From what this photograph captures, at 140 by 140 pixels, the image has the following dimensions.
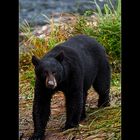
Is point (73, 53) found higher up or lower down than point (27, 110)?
higher up

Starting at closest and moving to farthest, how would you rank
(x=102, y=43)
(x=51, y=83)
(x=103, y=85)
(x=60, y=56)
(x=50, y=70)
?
(x=51, y=83) → (x=50, y=70) → (x=60, y=56) → (x=103, y=85) → (x=102, y=43)

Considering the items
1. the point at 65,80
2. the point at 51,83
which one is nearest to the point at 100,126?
the point at 65,80

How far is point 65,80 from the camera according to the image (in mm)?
4973

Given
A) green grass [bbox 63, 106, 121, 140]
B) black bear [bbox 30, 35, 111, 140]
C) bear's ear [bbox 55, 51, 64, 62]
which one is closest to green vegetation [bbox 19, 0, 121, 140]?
green grass [bbox 63, 106, 121, 140]

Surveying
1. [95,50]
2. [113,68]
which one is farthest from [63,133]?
[113,68]

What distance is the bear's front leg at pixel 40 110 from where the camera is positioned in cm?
487

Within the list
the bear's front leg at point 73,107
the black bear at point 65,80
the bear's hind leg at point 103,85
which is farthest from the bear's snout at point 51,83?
the bear's hind leg at point 103,85

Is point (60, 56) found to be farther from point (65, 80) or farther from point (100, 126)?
point (100, 126)

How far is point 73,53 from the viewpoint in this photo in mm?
5262

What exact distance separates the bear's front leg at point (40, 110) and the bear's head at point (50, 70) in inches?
5.8

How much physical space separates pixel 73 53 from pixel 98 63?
604 mm

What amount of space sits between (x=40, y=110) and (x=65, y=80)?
350 millimetres
